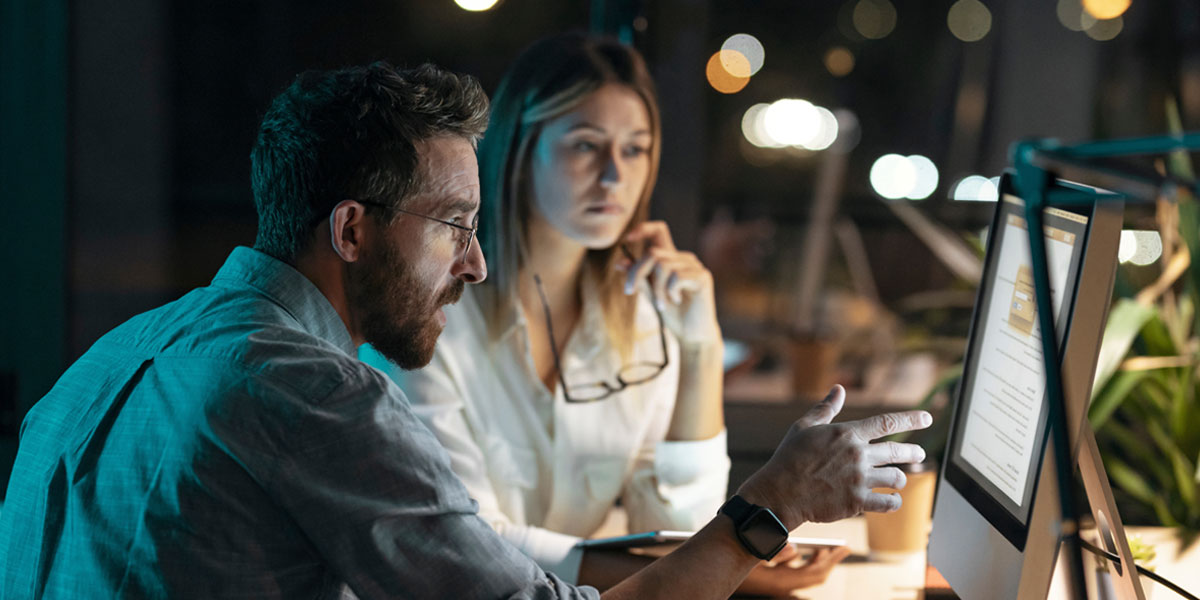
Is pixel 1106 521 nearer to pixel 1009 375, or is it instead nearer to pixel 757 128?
pixel 1009 375

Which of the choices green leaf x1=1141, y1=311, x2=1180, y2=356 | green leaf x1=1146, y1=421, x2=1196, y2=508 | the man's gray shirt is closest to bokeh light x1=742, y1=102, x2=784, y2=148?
green leaf x1=1141, y1=311, x2=1180, y2=356

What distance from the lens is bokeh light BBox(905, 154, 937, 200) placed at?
2.55 meters

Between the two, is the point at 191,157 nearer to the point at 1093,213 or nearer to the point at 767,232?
the point at 767,232

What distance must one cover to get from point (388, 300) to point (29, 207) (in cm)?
149

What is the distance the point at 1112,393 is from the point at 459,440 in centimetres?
111

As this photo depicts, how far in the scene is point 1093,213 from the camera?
0.93 meters

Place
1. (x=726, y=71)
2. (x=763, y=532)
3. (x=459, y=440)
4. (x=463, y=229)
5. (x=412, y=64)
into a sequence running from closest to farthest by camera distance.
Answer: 1. (x=763, y=532)
2. (x=463, y=229)
3. (x=459, y=440)
4. (x=412, y=64)
5. (x=726, y=71)

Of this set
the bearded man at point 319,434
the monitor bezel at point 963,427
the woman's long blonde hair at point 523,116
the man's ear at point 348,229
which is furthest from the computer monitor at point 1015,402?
the woman's long blonde hair at point 523,116

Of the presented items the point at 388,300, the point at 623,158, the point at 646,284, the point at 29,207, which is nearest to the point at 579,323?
the point at 646,284

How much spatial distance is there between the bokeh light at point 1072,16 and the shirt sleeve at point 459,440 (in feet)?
5.90

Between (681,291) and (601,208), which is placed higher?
(601,208)

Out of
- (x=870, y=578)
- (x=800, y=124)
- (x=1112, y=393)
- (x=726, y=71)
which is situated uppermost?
(x=726, y=71)

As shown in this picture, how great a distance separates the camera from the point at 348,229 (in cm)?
100

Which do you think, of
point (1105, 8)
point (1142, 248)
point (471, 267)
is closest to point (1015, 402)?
point (471, 267)
